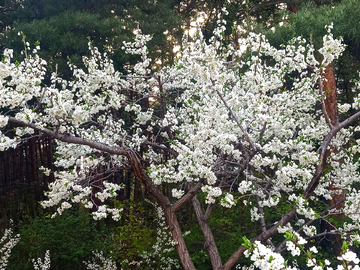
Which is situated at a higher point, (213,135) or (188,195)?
(213,135)

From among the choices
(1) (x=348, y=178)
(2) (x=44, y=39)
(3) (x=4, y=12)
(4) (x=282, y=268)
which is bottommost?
(4) (x=282, y=268)

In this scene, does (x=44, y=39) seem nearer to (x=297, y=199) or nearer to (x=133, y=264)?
(x=133, y=264)

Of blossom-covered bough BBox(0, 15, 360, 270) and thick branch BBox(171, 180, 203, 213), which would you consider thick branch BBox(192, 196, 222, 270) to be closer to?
blossom-covered bough BBox(0, 15, 360, 270)

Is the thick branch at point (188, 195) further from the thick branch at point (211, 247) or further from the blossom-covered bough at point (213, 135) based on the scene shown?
the thick branch at point (211, 247)

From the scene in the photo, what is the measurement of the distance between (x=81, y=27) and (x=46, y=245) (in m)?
6.13

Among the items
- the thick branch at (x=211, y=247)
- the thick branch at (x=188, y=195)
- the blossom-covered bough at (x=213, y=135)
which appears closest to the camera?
the blossom-covered bough at (x=213, y=135)

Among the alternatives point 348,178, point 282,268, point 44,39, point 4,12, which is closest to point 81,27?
point 44,39

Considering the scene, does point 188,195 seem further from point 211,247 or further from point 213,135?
point 211,247

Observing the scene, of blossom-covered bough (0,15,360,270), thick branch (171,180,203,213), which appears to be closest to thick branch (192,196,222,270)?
blossom-covered bough (0,15,360,270)

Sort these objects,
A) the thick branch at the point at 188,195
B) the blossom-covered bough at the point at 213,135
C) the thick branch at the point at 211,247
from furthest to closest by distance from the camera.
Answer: the thick branch at the point at 211,247 < the thick branch at the point at 188,195 < the blossom-covered bough at the point at 213,135

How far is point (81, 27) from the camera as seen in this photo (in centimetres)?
949

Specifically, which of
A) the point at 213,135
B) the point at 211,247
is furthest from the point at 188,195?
the point at 211,247

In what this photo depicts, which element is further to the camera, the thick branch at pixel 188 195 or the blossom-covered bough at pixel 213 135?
the thick branch at pixel 188 195

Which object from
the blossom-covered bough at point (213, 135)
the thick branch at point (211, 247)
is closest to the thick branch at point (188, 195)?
the blossom-covered bough at point (213, 135)
